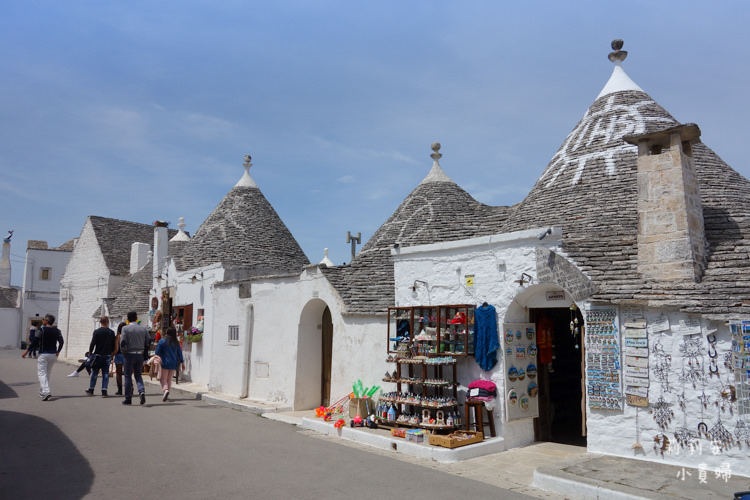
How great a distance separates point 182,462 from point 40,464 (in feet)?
4.93

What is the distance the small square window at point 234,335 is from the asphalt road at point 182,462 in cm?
355

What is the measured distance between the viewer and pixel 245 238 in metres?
18.2

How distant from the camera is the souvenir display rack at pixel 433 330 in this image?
8555 mm

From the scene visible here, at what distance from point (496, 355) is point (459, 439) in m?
1.34

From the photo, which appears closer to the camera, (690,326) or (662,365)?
(690,326)

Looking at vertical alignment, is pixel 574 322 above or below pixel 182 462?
above

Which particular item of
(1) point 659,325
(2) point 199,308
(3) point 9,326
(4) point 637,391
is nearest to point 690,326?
(1) point 659,325

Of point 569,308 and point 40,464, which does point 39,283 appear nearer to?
point 40,464

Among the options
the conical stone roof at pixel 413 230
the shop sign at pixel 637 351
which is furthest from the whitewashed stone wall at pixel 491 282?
the conical stone roof at pixel 413 230

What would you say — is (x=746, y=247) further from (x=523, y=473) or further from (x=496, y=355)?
(x=523, y=473)

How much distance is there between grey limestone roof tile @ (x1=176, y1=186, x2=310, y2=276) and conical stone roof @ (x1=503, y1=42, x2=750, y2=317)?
29.1 feet

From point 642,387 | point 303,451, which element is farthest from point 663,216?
point 303,451

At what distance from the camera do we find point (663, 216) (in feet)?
24.4

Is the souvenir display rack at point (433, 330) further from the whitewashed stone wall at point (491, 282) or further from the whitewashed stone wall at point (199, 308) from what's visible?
the whitewashed stone wall at point (199, 308)
